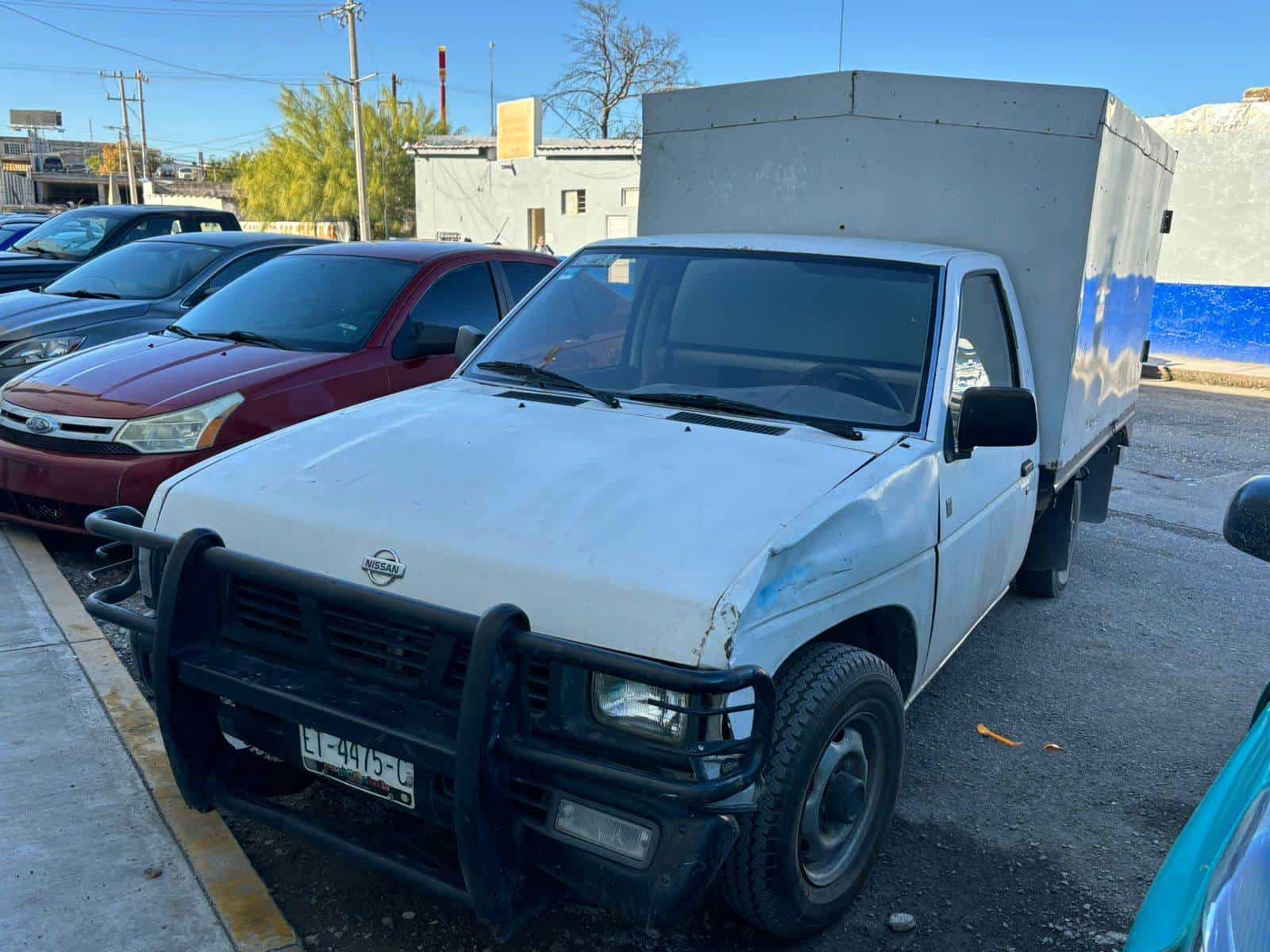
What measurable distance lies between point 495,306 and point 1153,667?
169 inches

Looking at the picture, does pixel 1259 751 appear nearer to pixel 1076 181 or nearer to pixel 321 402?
pixel 1076 181

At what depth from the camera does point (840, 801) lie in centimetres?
283

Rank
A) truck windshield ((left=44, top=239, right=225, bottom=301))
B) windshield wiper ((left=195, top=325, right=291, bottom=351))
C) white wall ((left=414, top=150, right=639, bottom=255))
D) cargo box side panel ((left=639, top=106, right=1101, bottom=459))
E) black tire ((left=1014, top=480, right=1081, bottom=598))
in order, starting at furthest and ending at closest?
white wall ((left=414, top=150, right=639, bottom=255))
truck windshield ((left=44, top=239, right=225, bottom=301))
windshield wiper ((left=195, top=325, right=291, bottom=351))
black tire ((left=1014, top=480, right=1081, bottom=598))
cargo box side panel ((left=639, top=106, right=1101, bottom=459))

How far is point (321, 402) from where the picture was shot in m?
5.78

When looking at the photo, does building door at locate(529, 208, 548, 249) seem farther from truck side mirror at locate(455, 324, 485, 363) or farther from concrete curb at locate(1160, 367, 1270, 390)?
truck side mirror at locate(455, 324, 485, 363)

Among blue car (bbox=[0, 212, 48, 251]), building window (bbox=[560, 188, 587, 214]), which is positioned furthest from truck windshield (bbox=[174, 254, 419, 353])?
building window (bbox=[560, 188, 587, 214])

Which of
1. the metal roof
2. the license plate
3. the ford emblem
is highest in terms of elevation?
the metal roof

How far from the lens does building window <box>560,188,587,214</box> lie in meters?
41.9

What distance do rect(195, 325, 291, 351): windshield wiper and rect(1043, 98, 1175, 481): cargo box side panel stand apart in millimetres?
4185

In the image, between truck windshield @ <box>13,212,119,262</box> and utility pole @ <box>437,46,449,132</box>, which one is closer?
truck windshield @ <box>13,212,119,262</box>

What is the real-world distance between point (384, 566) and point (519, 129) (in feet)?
144

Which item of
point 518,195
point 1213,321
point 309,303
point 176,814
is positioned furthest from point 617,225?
point 176,814

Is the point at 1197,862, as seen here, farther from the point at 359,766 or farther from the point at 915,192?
the point at 915,192

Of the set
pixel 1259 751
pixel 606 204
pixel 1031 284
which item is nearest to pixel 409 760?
pixel 1259 751
